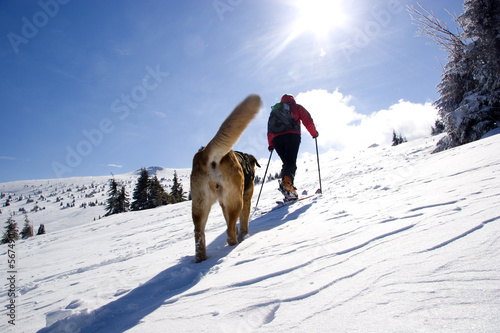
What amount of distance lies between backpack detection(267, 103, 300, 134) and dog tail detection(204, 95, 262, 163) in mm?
4269

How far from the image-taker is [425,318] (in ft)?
2.76

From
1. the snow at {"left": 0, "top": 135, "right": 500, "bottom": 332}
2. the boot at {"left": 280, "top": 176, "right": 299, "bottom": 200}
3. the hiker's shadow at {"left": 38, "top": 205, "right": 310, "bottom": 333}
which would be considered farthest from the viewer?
the boot at {"left": 280, "top": 176, "right": 299, "bottom": 200}

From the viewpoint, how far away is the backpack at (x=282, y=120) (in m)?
7.10

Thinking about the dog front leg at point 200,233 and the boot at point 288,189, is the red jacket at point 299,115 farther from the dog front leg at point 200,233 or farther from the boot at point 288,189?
the dog front leg at point 200,233

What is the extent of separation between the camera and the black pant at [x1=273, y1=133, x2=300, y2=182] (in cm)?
696

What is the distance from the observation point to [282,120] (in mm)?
7145

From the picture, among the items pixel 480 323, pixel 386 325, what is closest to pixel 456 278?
pixel 480 323

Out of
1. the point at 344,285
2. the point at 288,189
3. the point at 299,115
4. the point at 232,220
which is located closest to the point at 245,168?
the point at 232,220

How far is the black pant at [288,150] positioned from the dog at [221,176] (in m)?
3.47

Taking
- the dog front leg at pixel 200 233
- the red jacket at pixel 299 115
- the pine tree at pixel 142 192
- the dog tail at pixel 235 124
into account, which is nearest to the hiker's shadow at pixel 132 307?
the dog front leg at pixel 200 233

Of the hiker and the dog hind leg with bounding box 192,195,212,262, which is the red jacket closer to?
the hiker

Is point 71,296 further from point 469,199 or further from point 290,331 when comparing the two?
point 469,199

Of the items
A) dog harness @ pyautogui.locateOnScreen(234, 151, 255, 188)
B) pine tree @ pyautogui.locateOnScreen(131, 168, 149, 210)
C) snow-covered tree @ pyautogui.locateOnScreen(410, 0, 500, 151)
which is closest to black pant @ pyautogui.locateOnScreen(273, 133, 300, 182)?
dog harness @ pyautogui.locateOnScreen(234, 151, 255, 188)

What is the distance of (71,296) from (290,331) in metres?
2.73
